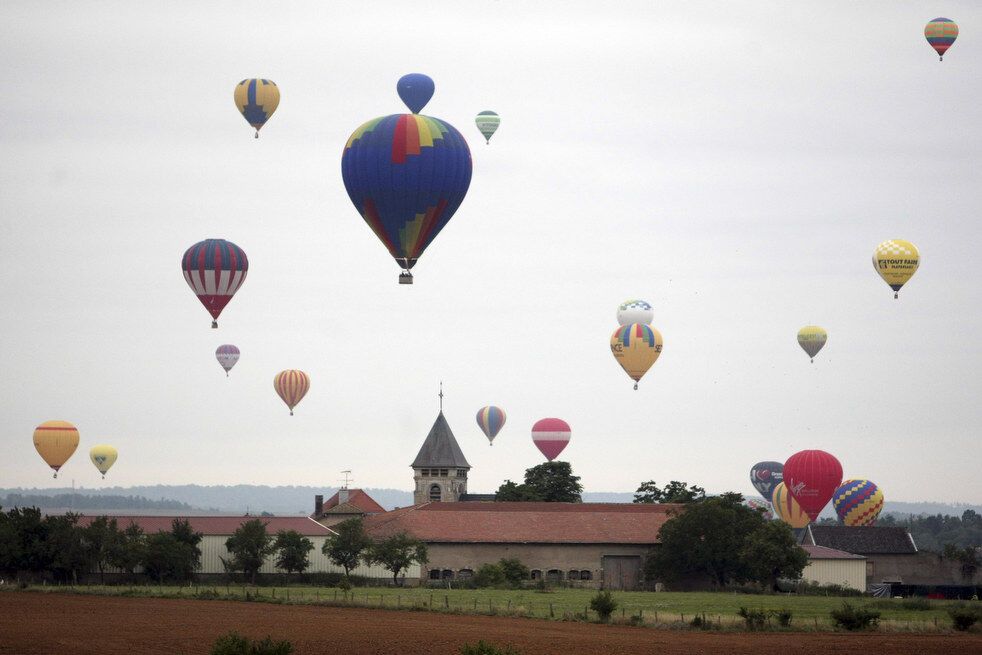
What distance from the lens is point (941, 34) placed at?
329ft

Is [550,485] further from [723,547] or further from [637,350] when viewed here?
[723,547]

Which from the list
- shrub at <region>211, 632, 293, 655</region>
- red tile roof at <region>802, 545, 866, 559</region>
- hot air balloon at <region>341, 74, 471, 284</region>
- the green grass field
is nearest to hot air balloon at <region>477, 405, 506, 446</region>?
red tile roof at <region>802, 545, 866, 559</region>

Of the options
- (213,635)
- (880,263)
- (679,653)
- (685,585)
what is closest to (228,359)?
(685,585)

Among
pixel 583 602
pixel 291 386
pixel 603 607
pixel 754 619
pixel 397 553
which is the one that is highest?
pixel 291 386

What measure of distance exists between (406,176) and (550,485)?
262 ft

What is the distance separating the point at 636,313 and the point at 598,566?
28.9 m

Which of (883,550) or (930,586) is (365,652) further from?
(883,550)

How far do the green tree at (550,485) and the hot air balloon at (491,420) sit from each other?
17.2 feet

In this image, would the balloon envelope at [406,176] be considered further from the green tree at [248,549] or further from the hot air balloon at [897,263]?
the hot air balloon at [897,263]

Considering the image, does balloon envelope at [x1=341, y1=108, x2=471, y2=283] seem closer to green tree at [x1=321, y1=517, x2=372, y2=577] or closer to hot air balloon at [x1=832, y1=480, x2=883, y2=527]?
green tree at [x1=321, y1=517, x2=372, y2=577]

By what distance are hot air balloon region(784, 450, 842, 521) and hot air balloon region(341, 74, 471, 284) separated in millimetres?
49866

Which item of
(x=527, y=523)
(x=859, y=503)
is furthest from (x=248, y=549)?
(x=859, y=503)

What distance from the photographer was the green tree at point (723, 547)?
95.1 m

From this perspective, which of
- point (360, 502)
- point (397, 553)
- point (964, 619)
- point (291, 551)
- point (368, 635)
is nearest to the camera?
point (368, 635)
